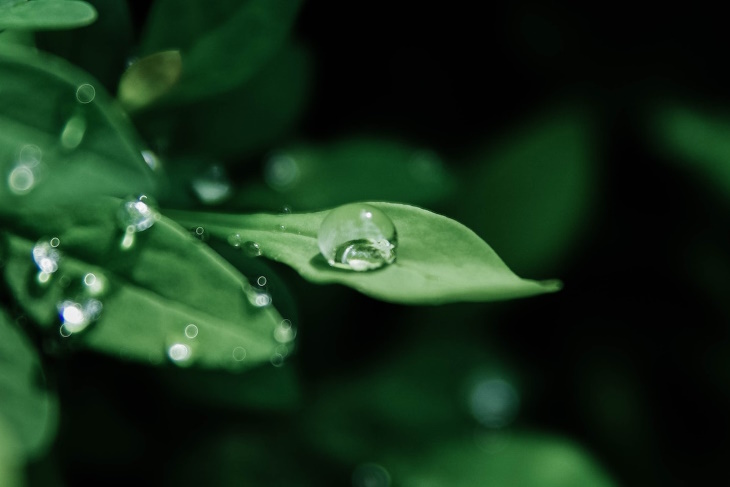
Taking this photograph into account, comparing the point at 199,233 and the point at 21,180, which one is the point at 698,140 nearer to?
the point at 199,233

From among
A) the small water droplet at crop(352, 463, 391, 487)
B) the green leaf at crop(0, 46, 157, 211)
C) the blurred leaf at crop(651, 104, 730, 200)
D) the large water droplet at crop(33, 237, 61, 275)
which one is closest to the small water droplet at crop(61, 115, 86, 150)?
the green leaf at crop(0, 46, 157, 211)

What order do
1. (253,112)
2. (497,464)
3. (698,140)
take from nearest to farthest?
(253,112) → (497,464) → (698,140)

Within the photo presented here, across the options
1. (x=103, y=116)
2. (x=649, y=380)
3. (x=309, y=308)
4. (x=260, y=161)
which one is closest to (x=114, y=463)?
(x=309, y=308)

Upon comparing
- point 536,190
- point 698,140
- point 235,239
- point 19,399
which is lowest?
point 19,399

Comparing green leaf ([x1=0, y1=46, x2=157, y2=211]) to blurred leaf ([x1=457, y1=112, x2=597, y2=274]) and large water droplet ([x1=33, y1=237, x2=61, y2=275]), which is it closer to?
large water droplet ([x1=33, y1=237, x2=61, y2=275])

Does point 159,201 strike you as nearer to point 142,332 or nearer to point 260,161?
point 142,332

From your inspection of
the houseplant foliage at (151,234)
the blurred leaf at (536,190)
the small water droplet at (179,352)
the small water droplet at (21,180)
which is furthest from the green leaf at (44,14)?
the blurred leaf at (536,190)

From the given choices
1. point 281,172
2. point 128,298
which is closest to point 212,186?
point 281,172

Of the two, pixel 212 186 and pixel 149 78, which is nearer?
pixel 149 78
